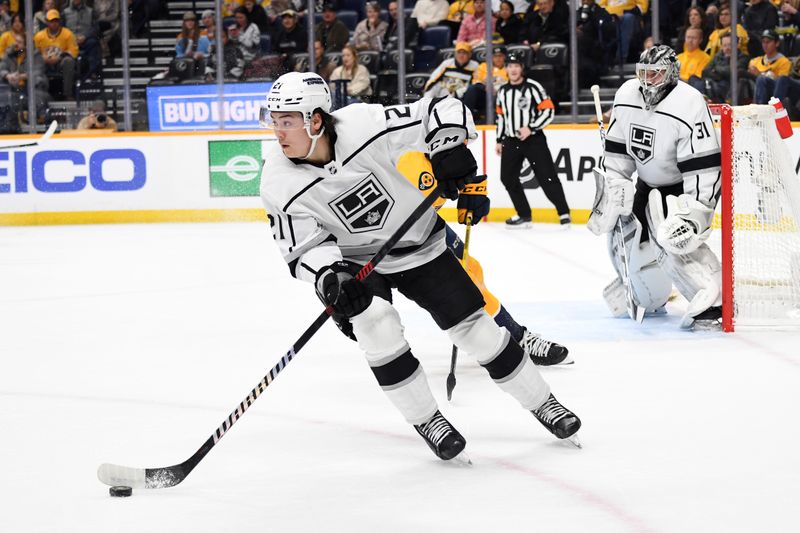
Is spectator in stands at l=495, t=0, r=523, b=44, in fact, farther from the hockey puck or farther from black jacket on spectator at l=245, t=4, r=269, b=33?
the hockey puck

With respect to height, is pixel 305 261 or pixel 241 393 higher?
pixel 305 261

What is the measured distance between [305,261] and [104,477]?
2.18 feet

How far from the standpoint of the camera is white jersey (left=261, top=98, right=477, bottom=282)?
290 cm

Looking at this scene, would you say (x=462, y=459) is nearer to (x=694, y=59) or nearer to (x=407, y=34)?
(x=694, y=59)

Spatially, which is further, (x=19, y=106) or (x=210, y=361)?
(x=19, y=106)

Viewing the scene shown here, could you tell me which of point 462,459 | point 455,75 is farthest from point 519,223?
point 462,459

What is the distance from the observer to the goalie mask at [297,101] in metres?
2.85

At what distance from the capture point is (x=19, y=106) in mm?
9820

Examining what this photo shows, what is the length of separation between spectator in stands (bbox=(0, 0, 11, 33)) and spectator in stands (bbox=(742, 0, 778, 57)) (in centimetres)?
580

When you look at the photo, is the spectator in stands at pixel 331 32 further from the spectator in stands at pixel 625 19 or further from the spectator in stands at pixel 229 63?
the spectator in stands at pixel 625 19

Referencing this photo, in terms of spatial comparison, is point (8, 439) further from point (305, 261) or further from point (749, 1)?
point (749, 1)

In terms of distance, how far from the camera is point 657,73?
15.3 ft

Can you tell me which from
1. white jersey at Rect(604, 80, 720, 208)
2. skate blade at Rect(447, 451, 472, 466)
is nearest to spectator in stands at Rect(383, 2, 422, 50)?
white jersey at Rect(604, 80, 720, 208)

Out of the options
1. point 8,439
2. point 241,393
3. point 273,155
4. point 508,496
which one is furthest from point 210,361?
point 508,496
